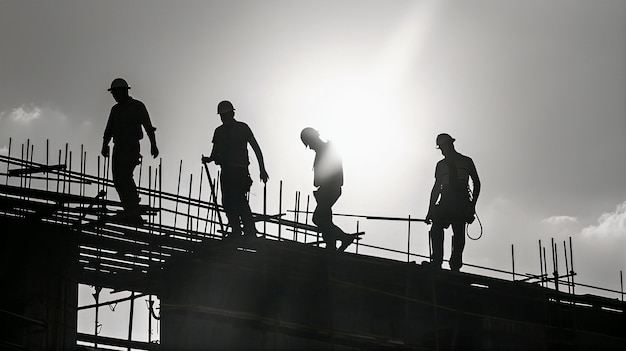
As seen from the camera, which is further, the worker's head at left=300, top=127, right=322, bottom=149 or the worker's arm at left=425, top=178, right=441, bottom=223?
the worker's arm at left=425, top=178, right=441, bottom=223

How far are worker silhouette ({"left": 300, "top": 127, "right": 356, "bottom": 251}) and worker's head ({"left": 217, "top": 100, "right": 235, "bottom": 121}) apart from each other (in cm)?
128

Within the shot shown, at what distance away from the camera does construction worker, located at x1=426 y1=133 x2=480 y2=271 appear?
1998cm

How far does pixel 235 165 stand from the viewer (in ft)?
60.4

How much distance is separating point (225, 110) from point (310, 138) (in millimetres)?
1537

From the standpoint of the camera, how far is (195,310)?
721 inches

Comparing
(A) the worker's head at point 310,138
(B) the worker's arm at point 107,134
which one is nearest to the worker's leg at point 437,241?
(A) the worker's head at point 310,138

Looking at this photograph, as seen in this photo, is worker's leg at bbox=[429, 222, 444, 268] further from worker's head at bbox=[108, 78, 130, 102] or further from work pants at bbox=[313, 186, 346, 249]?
worker's head at bbox=[108, 78, 130, 102]

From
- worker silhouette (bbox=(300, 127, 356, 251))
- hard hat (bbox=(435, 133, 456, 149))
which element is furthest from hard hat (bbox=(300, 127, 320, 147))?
hard hat (bbox=(435, 133, 456, 149))

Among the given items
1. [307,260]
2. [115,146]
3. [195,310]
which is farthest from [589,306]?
[115,146]

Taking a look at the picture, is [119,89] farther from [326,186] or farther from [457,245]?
[457,245]

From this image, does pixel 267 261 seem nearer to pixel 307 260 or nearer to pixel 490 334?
pixel 307 260

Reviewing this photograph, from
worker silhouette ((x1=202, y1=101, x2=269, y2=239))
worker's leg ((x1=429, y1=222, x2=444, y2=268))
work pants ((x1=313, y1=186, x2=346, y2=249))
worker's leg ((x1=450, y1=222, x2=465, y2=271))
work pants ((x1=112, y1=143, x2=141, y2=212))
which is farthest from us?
worker's leg ((x1=450, y1=222, x2=465, y2=271))

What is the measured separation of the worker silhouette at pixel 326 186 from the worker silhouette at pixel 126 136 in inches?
107

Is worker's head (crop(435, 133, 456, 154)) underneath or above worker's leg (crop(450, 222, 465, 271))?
above
